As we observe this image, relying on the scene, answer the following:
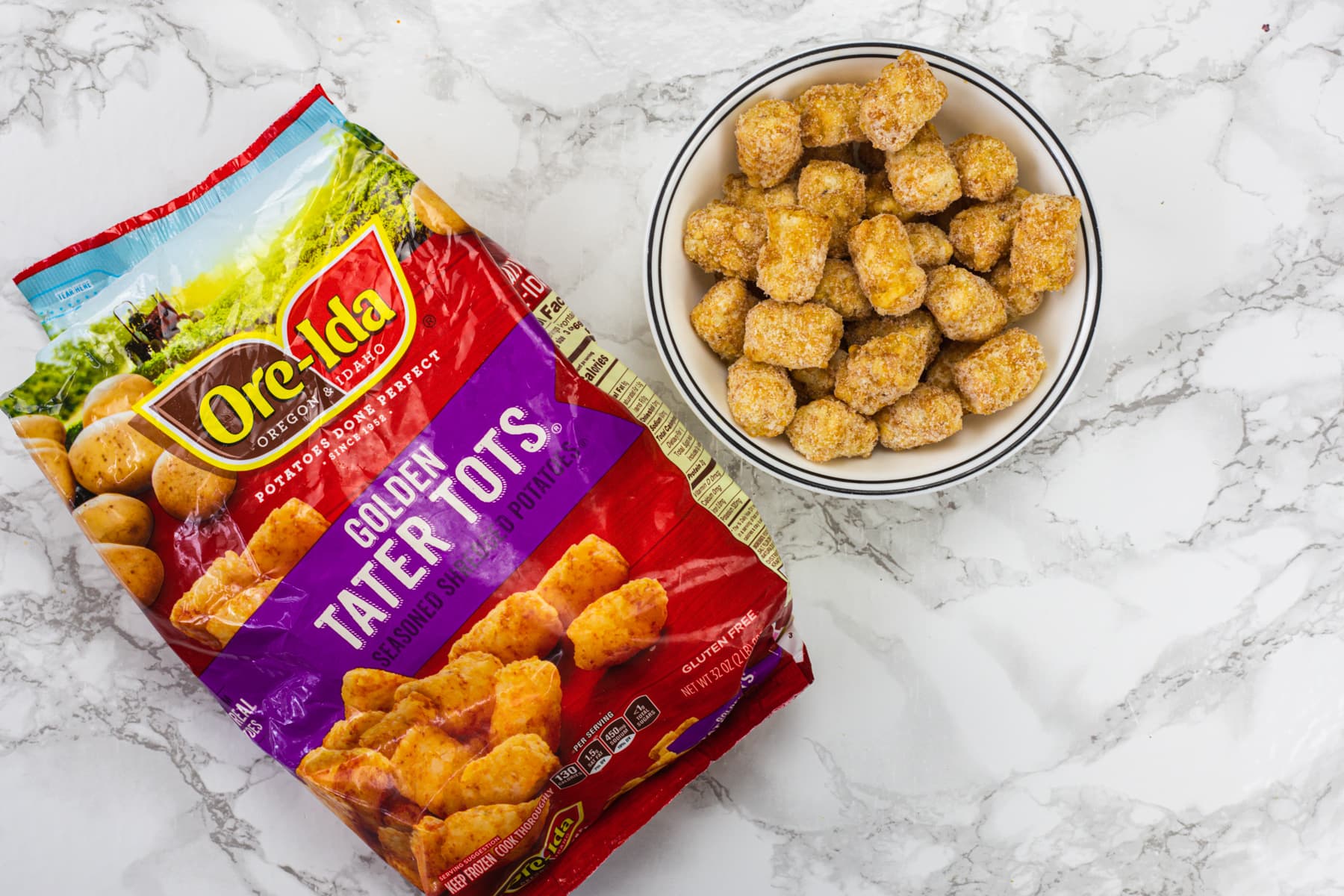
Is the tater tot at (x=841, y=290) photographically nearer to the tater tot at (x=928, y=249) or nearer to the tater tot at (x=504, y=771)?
the tater tot at (x=928, y=249)

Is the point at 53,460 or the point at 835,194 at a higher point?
the point at 835,194

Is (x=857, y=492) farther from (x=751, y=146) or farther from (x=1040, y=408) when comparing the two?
(x=751, y=146)

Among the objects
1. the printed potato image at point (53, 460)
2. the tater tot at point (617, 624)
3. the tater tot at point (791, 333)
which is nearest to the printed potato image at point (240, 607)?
the printed potato image at point (53, 460)

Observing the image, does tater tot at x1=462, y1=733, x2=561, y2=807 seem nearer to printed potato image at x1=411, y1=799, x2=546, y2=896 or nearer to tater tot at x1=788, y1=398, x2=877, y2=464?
printed potato image at x1=411, y1=799, x2=546, y2=896

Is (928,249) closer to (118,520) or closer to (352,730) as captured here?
(352,730)

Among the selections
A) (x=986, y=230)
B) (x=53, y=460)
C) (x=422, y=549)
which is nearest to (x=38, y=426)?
(x=53, y=460)

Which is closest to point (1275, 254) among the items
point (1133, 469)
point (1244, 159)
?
point (1244, 159)
